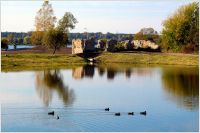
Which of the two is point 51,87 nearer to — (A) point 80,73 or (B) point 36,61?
(A) point 80,73

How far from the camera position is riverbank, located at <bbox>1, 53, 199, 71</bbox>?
38.2 m

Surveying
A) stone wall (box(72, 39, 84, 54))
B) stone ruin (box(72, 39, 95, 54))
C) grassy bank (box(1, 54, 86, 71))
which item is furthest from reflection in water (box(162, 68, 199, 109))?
stone wall (box(72, 39, 84, 54))

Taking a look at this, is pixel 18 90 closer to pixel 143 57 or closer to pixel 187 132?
pixel 187 132

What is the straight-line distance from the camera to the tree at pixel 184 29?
4506cm

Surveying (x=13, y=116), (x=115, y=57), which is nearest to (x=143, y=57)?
(x=115, y=57)

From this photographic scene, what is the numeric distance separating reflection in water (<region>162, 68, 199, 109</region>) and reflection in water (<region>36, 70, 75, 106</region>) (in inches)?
190

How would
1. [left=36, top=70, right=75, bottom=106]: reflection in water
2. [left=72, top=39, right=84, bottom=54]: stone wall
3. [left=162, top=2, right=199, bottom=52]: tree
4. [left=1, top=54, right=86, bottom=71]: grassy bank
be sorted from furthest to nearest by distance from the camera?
[left=72, top=39, right=84, bottom=54]: stone wall
[left=162, top=2, right=199, bottom=52]: tree
[left=1, top=54, right=86, bottom=71]: grassy bank
[left=36, top=70, right=75, bottom=106]: reflection in water

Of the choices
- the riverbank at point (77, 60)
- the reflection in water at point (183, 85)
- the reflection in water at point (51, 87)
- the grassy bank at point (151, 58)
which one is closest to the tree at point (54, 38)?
the riverbank at point (77, 60)

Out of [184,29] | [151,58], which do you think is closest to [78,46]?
[151,58]

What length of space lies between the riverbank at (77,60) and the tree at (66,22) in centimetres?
611

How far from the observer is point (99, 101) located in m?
20.2

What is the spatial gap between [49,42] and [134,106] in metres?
26.8

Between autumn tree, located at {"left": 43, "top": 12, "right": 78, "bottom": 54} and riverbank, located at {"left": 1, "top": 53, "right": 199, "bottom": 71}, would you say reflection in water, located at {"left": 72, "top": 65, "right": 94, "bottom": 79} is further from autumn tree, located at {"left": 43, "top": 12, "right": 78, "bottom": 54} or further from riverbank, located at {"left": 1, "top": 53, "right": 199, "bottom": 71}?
autumn tree, located at {"left": 43, "top": 12, "right": 78, "bottom": 54}

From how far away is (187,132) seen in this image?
1495 centimetres
